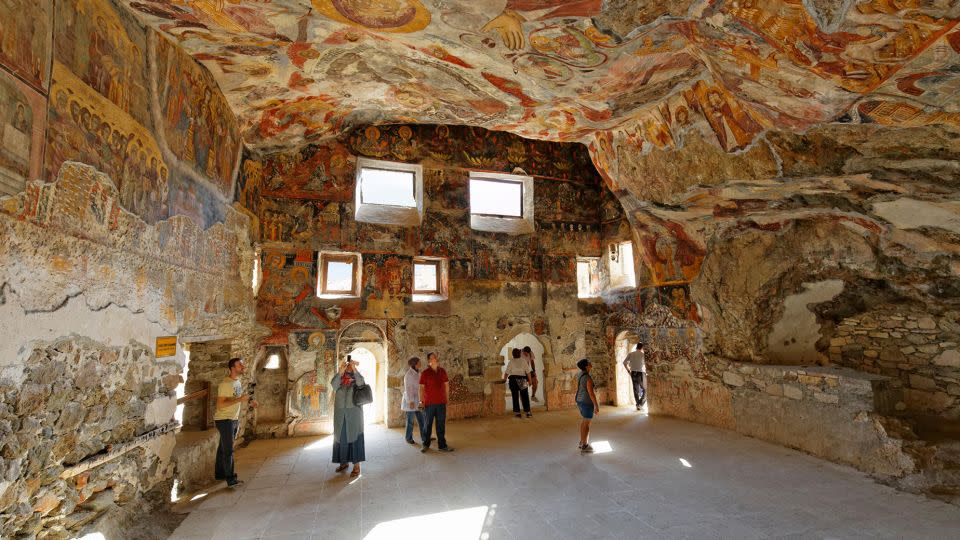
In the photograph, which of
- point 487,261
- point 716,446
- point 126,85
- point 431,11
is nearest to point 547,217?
point 487,261

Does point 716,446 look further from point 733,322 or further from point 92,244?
point 92,244

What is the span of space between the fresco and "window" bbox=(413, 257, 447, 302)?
7292mm

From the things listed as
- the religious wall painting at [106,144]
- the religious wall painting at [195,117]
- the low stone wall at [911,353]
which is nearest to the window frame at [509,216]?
the religious wall painting at [195,117]

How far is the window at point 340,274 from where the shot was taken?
958cm

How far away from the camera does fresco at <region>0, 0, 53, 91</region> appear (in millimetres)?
2828

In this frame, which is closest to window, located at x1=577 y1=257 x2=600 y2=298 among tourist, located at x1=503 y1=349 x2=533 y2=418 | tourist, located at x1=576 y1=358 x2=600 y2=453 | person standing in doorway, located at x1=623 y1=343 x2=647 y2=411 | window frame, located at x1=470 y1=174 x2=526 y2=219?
person standing in doorway, located at x1=623 y1=343 x2=647 y2=411

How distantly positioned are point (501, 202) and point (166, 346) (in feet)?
26.1

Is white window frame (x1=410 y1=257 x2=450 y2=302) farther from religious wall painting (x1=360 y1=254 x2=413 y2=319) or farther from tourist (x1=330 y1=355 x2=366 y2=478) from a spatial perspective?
tourist (x1=330 y1=355 x2=366 y2=478)

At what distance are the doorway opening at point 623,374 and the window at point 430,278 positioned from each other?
4.76 m

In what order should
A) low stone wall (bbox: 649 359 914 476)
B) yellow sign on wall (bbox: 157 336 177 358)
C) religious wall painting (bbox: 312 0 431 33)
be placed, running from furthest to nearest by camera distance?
low stone wall (bbox: 649 359 914 476), yellow sign on wall (bbox: 157 336 177 358), religious wall painting (bbox: 312 0 431 33)

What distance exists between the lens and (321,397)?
8984 millimetres

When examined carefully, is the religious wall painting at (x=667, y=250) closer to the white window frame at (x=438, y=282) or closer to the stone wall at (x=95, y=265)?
the white window frame at (x=438, y=282)

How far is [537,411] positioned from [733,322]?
4.82 m

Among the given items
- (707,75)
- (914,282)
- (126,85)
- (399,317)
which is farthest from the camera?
(399,317)
